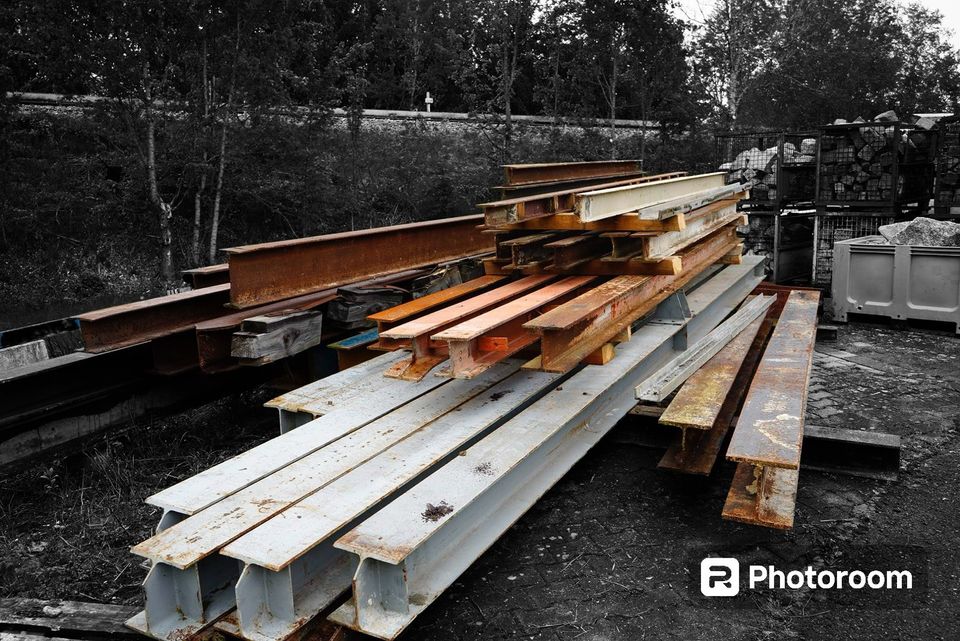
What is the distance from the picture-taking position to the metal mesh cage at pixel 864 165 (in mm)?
8438

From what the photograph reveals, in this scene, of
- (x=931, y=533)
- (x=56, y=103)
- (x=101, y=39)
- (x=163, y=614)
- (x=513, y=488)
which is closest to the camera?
(x=163, y=614)

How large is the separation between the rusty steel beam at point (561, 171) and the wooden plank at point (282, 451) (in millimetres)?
2522

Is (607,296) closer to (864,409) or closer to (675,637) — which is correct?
(675,637)

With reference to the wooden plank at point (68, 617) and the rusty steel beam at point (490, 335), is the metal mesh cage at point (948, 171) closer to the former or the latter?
the rusty steel beam at point (490, 335)

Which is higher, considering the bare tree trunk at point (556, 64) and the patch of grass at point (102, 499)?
the bare tree trunk at point (556, 64)

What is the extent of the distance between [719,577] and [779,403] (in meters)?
1.00

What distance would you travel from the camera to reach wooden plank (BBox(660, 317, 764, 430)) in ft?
10.9

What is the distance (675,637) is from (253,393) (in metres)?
3.68

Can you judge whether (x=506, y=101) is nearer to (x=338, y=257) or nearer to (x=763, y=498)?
(x=338, y=257)

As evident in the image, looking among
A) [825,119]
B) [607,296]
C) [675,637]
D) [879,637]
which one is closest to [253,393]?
[607,296]

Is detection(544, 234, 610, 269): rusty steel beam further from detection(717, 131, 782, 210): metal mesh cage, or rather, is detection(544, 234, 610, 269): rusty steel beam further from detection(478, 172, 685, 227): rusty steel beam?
detection(717, 131, 782, 210): metal mesh cage

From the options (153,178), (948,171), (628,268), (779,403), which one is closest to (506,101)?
(153,178)

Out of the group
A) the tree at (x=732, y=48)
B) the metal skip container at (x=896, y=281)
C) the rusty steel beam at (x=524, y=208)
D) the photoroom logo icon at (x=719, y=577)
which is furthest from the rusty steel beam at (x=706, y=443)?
the tree at (x=732, y=48)

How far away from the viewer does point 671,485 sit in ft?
12.5
